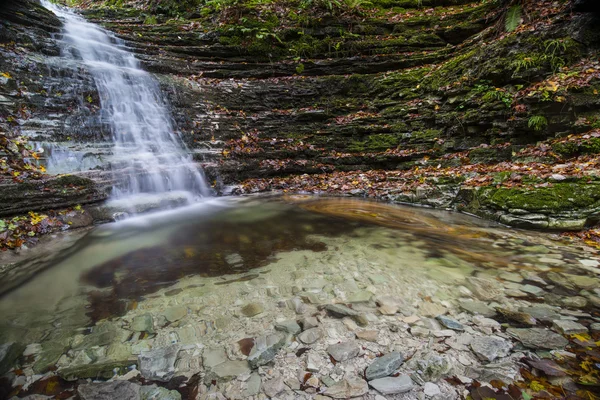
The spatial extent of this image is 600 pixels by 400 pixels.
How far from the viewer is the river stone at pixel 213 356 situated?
5.29 feet

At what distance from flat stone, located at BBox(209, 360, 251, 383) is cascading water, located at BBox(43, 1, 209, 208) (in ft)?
17.5

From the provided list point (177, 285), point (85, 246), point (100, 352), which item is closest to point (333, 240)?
point (177, 285)

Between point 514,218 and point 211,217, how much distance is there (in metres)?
5.25

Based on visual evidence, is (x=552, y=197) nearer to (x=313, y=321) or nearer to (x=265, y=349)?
(x=313, y=321)

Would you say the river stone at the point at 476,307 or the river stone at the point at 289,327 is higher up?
the river stone at the point at 289,327

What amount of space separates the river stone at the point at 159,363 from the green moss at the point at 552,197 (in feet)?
16.4

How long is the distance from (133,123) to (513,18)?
1074 centimetres

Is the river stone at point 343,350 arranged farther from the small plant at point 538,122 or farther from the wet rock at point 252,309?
the small plant at point 538,122

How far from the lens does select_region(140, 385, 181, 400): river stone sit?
4.58 ft

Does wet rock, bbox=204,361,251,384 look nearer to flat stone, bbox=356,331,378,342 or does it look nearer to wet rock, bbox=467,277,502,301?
flat stone, bbox=356,331,378,342

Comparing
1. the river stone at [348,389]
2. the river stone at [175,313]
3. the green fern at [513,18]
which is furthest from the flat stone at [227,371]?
the green fern at [513,18]

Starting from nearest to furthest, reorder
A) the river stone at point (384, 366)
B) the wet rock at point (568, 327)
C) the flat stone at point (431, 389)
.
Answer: the flat stone at point (431, 389)
the river stone at point (384, 366)
the wet rock at point (568, 327)

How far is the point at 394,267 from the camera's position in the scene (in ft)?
9.20

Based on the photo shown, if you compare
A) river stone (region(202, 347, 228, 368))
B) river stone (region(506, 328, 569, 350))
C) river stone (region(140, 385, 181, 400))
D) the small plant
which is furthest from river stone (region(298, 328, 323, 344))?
the small plant
